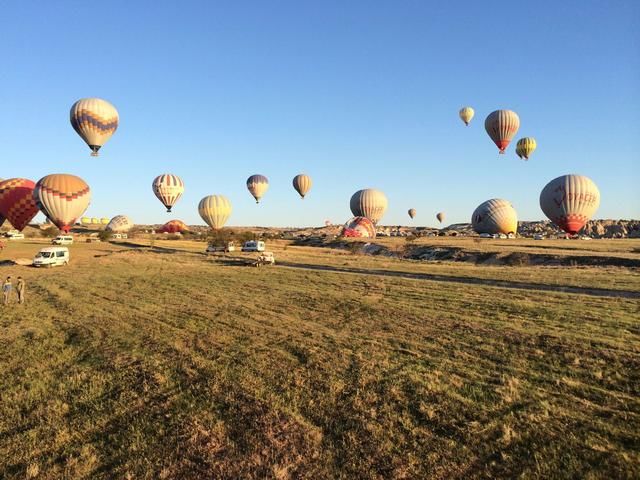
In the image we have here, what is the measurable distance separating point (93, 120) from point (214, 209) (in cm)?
3052

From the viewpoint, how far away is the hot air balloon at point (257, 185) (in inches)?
3595

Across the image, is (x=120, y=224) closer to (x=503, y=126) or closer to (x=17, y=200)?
(x=17, y=200)

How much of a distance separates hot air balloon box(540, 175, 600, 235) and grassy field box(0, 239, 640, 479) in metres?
55.5

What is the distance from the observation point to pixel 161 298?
1923cm

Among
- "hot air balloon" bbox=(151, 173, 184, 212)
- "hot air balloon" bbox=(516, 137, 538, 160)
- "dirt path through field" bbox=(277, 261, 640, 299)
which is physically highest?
"hot air balloon" bbox=(516, 137, 538, 160)

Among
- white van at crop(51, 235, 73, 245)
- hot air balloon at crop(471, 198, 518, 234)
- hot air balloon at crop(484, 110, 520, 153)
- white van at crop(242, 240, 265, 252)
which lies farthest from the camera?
hot air balloon at crop(471, 198, 518, 234)

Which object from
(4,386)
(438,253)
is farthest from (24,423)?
(438,253)

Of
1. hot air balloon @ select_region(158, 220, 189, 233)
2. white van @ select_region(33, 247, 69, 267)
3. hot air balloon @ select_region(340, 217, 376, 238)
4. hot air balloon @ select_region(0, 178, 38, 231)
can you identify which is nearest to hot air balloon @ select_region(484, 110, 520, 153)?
hot air balloon @ select_region(340, 217, 376, 238)

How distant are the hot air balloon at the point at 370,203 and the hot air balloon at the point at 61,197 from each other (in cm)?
6030

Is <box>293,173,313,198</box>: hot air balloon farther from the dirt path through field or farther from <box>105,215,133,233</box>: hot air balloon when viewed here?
the dirt path through field

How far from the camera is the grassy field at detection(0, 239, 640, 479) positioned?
19.4 feet

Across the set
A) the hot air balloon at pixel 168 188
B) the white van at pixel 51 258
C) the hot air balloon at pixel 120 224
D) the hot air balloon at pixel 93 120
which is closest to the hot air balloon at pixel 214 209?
the hot air balloon at pixel 168 188

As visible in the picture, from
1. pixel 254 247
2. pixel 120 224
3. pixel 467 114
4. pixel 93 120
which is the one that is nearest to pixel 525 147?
pixel 467 114

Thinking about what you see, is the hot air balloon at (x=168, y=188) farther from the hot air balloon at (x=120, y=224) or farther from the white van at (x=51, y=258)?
the hot air balloon at (x=120, y=224)
